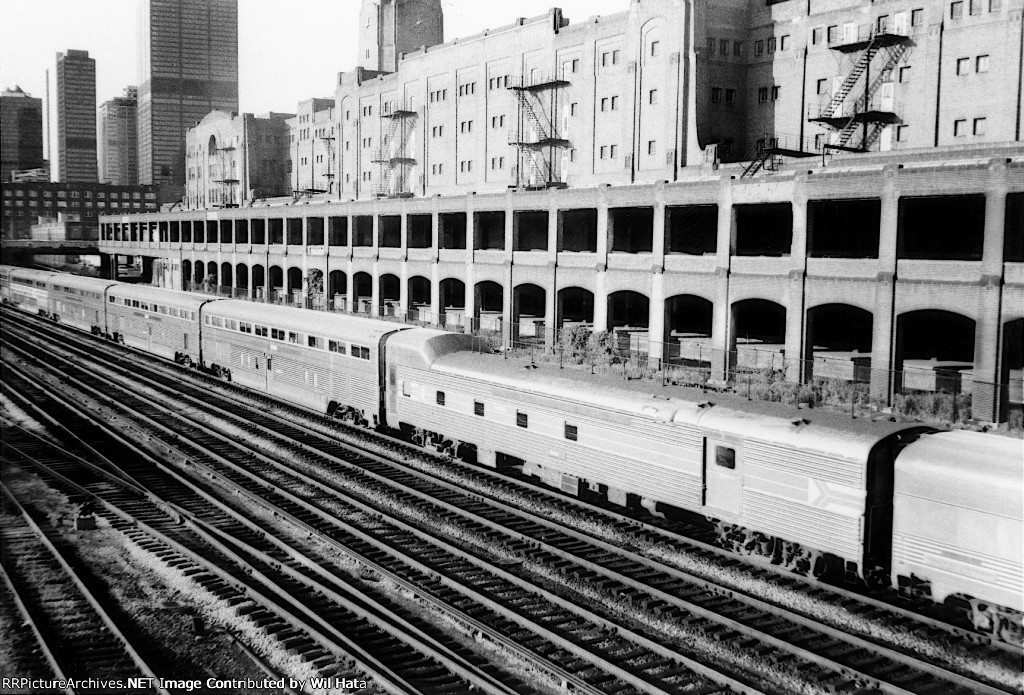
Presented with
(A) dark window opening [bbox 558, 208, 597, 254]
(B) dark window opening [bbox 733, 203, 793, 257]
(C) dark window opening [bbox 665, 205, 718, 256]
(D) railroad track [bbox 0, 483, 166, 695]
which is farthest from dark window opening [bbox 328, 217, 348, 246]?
(D) railroad track [bbox 0, 483, 166, 695]

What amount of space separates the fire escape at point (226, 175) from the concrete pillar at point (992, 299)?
97.2 metres

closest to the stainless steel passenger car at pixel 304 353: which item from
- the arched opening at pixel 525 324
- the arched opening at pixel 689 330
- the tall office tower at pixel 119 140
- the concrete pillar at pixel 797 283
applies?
the arched opening at pixel 525 324

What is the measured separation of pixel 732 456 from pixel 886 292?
51.6 feet

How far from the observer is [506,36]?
6644 cm

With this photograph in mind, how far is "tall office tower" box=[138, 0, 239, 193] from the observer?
8962cm

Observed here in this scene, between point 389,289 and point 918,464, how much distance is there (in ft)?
166

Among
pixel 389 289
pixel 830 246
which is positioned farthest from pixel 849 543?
pixel 389 289

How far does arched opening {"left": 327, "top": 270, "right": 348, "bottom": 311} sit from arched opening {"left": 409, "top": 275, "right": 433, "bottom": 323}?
4842 millimetres

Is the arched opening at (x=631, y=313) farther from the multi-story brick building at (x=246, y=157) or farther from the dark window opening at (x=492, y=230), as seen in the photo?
the multi-story brick building at (x=246, y=157)

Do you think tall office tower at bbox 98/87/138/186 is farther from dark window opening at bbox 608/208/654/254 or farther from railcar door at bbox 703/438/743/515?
railcar door at bbox 703/438/743/515

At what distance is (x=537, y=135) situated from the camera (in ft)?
212

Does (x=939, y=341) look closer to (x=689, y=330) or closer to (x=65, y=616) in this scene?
(x=689, y=330)

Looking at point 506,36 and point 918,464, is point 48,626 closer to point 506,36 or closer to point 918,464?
point 918,464

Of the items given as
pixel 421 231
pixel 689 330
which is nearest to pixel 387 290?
pixel 421 231
